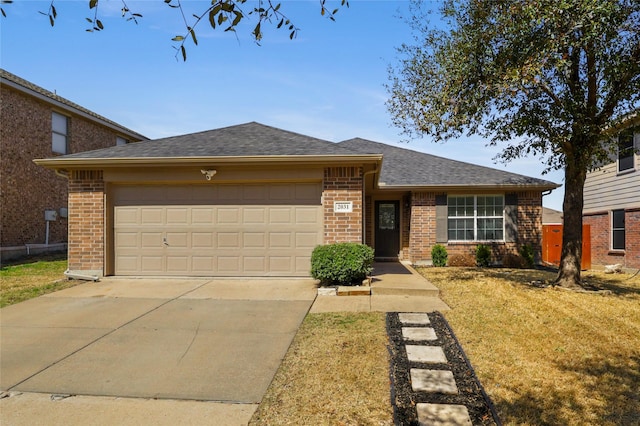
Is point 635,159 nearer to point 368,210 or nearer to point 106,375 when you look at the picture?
point 368,210

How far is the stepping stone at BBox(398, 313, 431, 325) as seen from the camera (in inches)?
233

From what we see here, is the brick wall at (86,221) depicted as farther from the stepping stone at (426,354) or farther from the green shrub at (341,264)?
the stepping stone at (426,354)

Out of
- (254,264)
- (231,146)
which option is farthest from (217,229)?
(231,146)

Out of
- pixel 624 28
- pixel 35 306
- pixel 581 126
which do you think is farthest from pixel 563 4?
pixel 35 306

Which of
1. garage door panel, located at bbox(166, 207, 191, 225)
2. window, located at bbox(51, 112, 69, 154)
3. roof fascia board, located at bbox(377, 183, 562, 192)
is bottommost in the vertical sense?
garage door panel, located at bbox(166, 207, 191, 225)

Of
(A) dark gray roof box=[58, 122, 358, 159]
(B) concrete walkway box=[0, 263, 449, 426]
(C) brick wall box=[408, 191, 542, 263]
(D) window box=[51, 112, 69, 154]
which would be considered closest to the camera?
(B) concrete walkway box=[0, 263, 449, 426]

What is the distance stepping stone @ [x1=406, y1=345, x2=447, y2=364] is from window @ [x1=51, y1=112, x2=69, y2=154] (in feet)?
54.6

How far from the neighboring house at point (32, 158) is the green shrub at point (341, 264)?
466 inches

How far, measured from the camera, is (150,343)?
5.20 meters

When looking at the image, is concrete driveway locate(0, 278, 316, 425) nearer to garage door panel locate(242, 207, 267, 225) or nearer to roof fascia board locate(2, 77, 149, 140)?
garage door panel locate(242, 207, 267, 225)

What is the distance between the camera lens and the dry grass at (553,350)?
11.3 ft

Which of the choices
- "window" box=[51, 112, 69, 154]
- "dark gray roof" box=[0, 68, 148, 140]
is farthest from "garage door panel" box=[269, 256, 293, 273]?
"window" box=[51, 112, 69, 154]

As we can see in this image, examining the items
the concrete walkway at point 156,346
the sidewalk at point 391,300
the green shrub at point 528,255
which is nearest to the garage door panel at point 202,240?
the concrete walkway at point 156,346

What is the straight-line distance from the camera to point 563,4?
6.81 m
